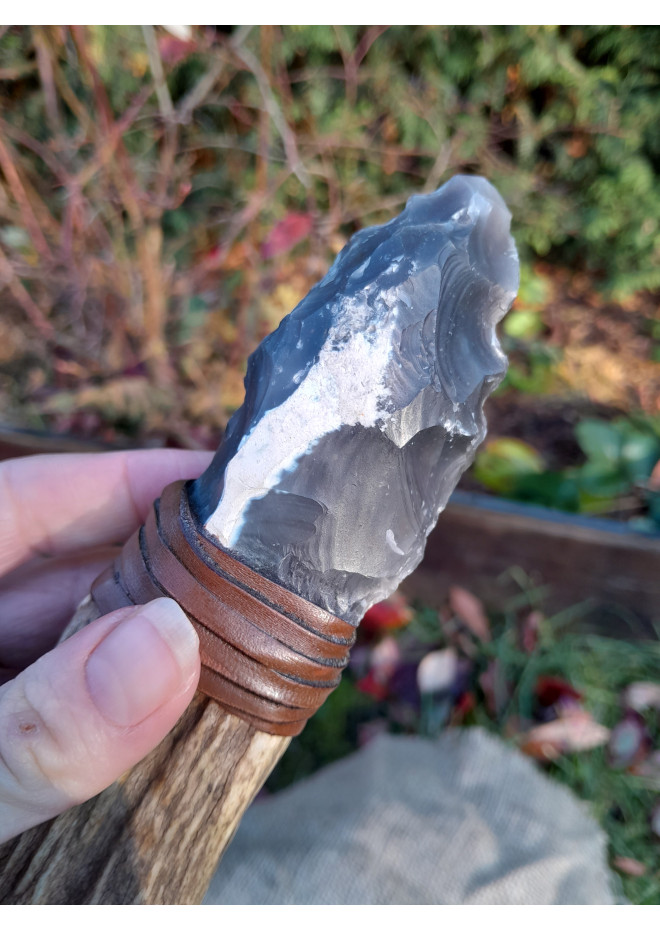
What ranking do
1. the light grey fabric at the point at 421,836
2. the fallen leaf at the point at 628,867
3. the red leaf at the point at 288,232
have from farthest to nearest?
the red leaf at the point at 288,232
the fallen leaf at the point at 628,867
the light grey fabric at the point at 421,836

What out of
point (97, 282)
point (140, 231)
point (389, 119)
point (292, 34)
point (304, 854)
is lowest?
point (304, 854)

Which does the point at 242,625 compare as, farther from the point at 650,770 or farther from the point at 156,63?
the point at 156,63

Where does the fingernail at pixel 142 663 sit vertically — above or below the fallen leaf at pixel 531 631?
above

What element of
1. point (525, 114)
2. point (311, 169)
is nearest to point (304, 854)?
point (311, 169)

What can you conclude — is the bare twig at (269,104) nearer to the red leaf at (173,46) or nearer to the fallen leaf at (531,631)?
the red leaf at (173,46)

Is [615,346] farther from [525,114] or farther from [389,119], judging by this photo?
[389,119]

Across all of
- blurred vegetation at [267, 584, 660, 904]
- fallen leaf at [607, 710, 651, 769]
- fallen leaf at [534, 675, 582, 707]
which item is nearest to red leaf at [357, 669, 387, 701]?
blurred vegetation at [267, 584, 660, 904]

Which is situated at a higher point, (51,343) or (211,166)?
(211,166)

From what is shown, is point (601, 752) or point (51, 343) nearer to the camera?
point (601, 752)

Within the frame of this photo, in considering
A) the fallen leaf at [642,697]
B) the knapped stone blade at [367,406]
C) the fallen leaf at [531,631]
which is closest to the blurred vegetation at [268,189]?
the fallen leaf at [531,631]
